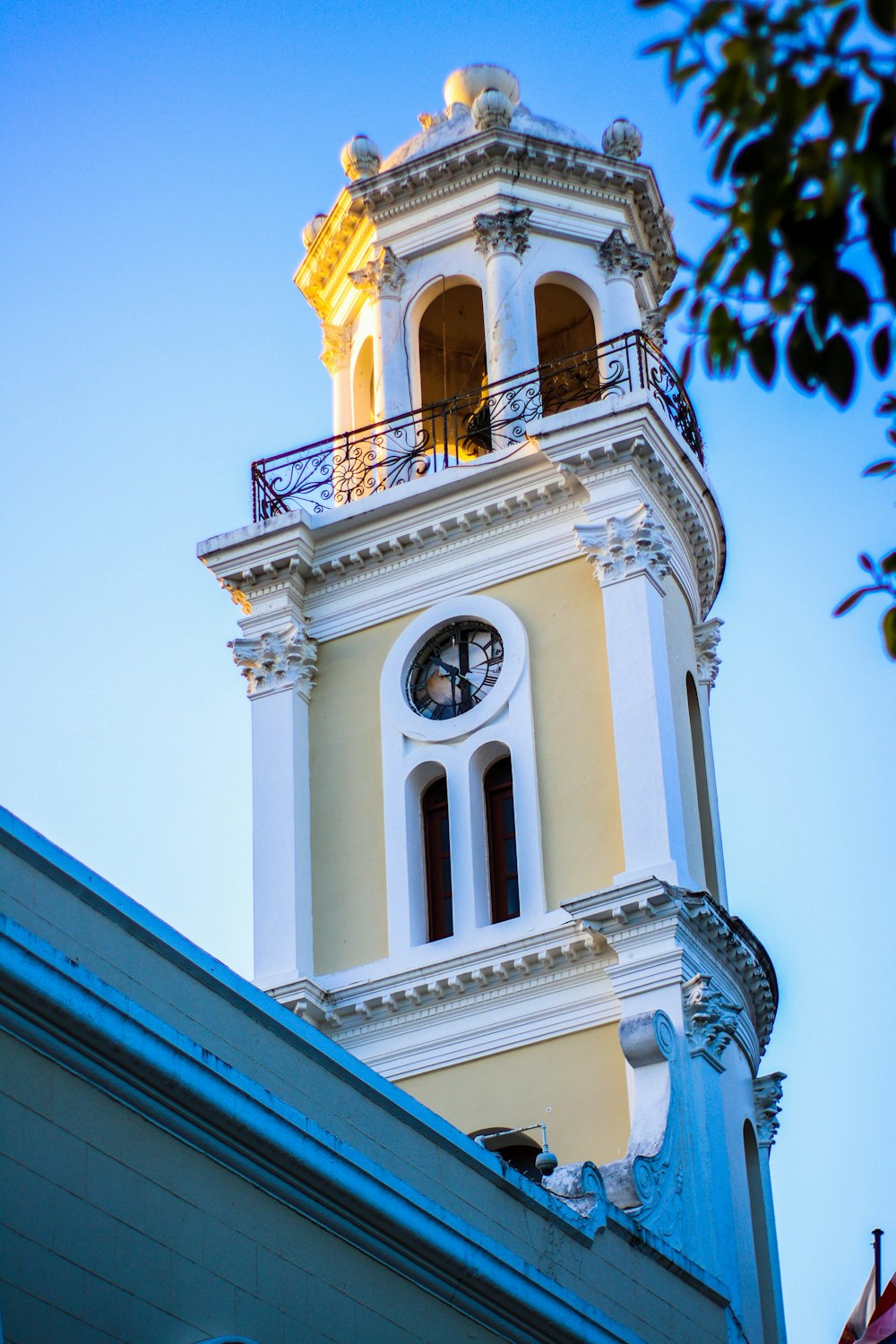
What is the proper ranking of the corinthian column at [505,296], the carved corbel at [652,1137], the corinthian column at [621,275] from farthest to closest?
the corinthian column at [621,275], the corinthian column at [505,296], the carved corbel at [652,1137]

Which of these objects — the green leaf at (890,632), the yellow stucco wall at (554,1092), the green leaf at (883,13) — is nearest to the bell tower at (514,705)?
the yellow stucco wall at (554,1092)

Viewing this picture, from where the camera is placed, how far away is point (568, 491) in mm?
24422

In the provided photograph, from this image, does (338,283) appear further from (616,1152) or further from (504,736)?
(616,1152)

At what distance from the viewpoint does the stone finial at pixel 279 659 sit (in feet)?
82.7

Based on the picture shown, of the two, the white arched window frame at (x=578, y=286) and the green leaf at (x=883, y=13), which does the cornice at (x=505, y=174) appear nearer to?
the white arched window frame at (x=578, y=286)

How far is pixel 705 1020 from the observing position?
21.2 metres

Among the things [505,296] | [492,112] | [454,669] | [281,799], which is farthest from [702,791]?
[492,112]

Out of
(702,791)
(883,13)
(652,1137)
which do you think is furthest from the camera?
(702,791)

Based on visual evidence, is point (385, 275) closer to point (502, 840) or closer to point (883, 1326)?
point (502, 840)

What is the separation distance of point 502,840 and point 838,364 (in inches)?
678

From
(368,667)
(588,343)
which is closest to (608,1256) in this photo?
(368,667)

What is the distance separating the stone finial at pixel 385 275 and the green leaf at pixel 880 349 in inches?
848

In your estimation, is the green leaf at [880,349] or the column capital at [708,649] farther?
the column capital at [708,649]

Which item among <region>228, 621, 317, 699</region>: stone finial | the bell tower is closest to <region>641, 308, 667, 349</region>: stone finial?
the bell tower
